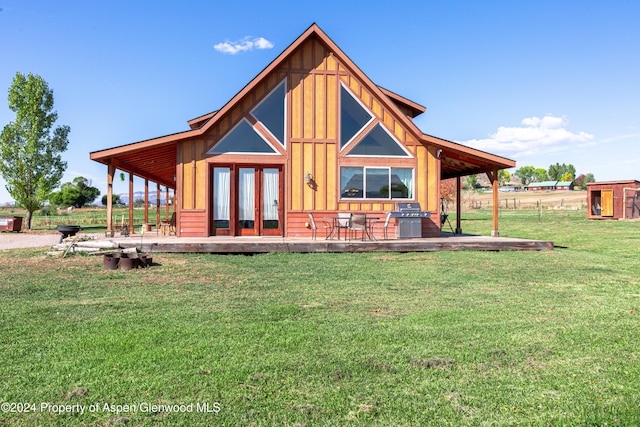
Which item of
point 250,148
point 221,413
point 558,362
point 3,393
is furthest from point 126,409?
→ point 250,148

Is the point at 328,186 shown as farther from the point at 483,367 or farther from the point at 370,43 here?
the point at 483,367

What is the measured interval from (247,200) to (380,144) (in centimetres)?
433

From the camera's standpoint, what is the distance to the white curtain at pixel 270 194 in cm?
1336

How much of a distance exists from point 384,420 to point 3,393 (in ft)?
8.36

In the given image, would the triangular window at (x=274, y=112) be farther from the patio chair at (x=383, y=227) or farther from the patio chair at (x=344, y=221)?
the patio chair at (x=383, y=227)

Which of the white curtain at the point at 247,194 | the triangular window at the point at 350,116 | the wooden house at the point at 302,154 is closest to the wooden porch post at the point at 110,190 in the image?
the wooden house at the point at 302,154

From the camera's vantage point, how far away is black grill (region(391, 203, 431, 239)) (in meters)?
13.2

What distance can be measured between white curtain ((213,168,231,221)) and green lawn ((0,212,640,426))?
5.50 meters

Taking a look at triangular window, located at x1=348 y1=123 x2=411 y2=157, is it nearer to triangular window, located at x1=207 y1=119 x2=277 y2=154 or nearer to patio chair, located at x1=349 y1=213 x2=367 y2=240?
patio chair, located at x1=349 y1=213 x2=367 y2=240

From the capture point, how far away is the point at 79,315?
16.9 ft

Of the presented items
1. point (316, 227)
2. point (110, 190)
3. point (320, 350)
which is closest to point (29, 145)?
point (110, 190)

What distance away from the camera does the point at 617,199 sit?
2723 cm

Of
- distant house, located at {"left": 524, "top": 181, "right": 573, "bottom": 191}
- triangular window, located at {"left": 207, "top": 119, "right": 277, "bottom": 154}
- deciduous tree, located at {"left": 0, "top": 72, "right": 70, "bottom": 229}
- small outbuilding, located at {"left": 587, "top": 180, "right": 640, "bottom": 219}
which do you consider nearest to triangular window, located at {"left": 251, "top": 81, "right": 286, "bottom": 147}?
triangular window, located at {"left": 207, "top": 119, "right": 277, "bottom": 154}

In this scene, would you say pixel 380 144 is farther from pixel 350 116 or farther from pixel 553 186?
pixel 553 186
